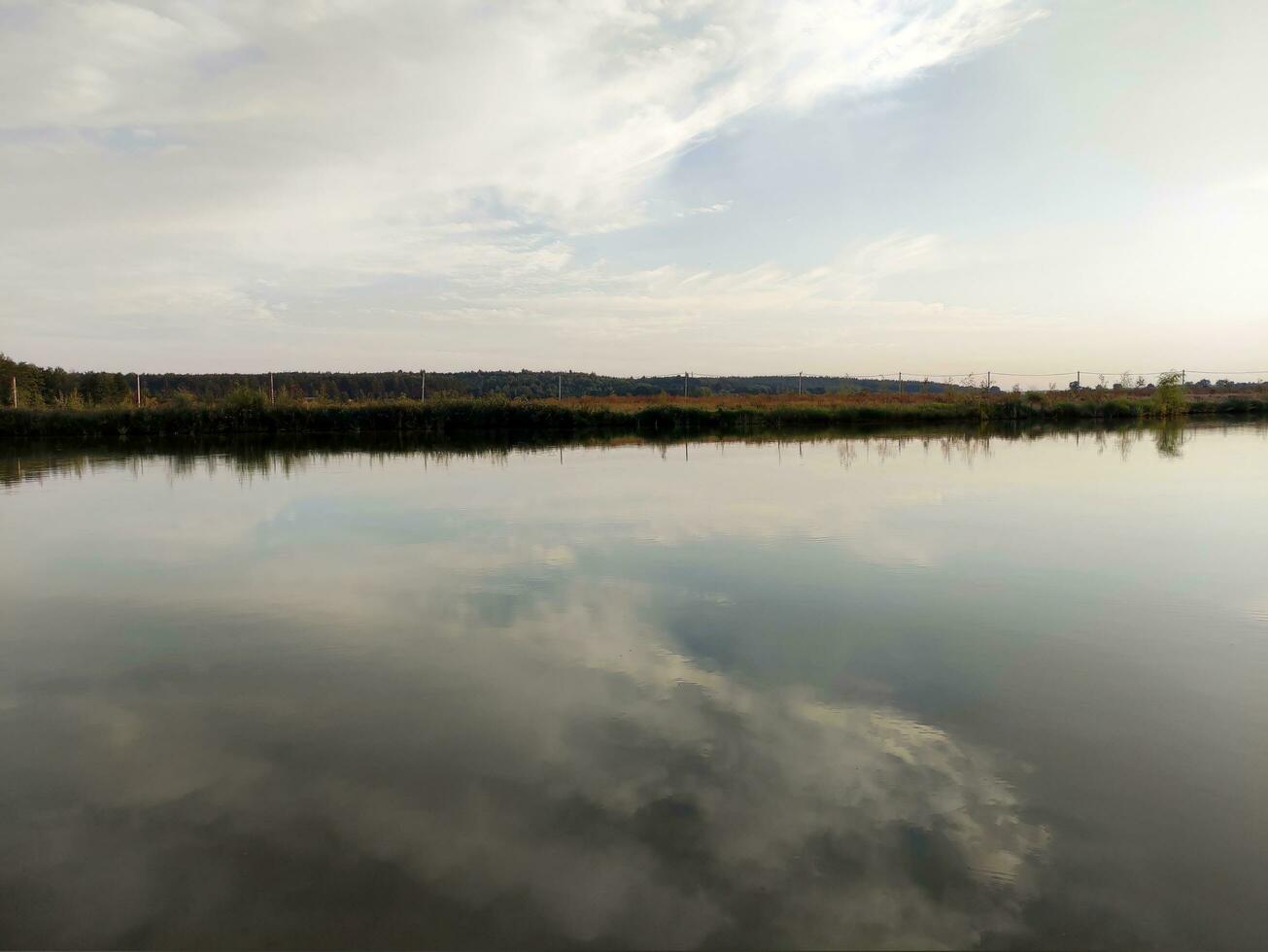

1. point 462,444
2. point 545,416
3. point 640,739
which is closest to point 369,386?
point 545,416

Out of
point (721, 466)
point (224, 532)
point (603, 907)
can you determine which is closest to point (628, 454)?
point (721, 466)

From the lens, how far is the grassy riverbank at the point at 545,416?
22734mm

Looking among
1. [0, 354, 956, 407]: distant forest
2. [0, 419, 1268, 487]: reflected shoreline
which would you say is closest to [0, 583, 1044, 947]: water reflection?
[0, 419, 1268, 487]: reflected shoreline

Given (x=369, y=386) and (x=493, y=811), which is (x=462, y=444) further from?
(x=369, y=386)

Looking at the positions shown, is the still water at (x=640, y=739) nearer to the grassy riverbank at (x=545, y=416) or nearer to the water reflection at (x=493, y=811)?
the water reflection at (x=493, y=811)

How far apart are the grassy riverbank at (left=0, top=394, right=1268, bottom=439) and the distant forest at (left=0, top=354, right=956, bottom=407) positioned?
56.8 inches

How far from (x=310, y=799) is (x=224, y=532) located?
18.6 ft

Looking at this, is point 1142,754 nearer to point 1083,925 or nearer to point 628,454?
point 1083,925

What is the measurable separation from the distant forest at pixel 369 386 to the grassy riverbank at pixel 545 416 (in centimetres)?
144

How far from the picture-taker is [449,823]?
8.19ft

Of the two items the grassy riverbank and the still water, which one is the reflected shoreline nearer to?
the grassy riverbank

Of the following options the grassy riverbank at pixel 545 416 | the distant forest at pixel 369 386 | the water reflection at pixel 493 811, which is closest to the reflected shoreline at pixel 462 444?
the grassy riverbank at pixel 545 416

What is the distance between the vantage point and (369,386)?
155 ft

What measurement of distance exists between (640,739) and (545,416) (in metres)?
22.3
